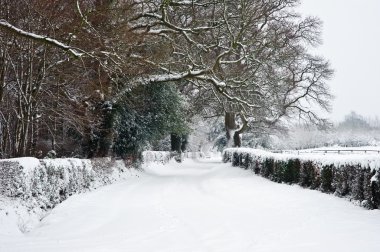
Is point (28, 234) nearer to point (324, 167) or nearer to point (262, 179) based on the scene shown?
point (324, 167)

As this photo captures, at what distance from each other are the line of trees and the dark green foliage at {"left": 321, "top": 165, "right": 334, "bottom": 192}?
6.42 metres

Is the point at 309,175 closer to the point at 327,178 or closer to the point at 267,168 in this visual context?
the point at 327,178

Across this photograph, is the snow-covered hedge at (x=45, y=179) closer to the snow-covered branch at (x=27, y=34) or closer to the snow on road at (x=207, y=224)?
the snow on road at (x=207, y=224)

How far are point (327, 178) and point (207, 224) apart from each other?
4700 millimetres

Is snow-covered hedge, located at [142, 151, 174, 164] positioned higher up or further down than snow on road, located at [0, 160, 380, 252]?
higher up

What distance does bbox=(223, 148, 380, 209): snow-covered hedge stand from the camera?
350 inches

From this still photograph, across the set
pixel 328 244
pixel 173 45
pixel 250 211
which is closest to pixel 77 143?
pixel 173 45

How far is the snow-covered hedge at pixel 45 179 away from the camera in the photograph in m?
8.09

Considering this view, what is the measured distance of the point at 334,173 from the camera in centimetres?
1097

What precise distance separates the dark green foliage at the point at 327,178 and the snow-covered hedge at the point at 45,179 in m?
6.91

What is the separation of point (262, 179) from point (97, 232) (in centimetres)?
1008

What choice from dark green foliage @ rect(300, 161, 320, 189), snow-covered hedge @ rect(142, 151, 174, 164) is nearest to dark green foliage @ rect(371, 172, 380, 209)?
dark green foliage @ rect(300, 161, 320, 189)

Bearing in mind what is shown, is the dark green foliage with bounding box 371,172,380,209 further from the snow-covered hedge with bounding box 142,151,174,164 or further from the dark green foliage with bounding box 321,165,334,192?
the snow-covered hedge with bounding box 142,151,174,164

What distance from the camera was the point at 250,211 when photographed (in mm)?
9477
